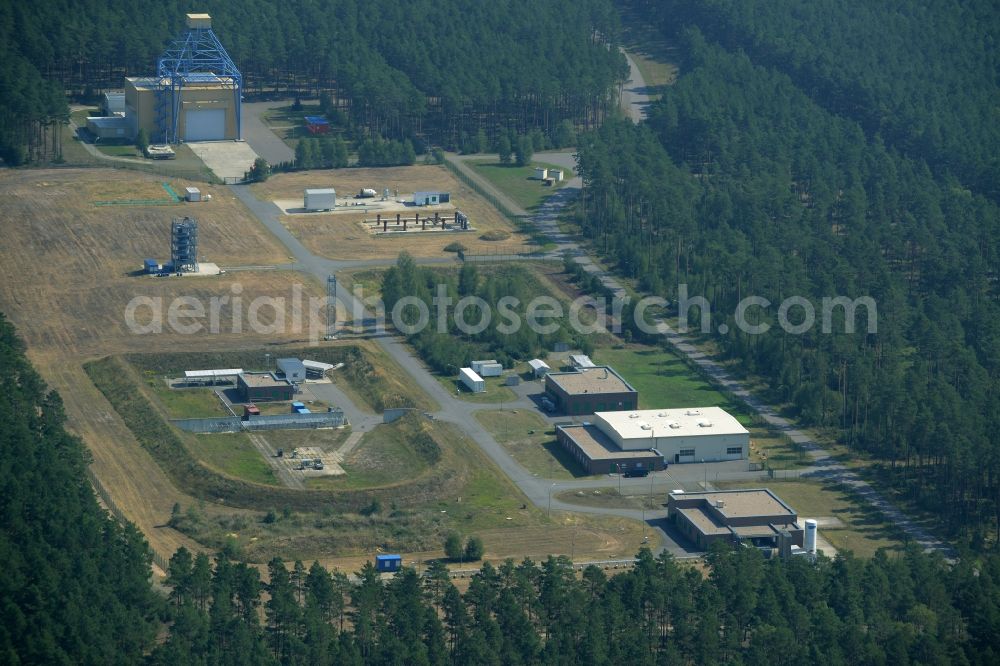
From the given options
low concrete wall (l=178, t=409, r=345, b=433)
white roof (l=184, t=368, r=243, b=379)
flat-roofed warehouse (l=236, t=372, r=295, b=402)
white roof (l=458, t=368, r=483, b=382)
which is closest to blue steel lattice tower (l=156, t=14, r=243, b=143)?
white roof (l=184, t=368, r=243, b=379)

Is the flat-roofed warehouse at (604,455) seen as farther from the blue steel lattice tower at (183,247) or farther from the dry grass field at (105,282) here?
the blue steel lattice tower at (183,247)

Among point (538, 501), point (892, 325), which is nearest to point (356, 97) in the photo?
point (892, 325)

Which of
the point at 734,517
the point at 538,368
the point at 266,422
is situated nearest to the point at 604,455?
the point at 734,517

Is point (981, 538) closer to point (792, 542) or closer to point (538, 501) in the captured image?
point (792, 542)

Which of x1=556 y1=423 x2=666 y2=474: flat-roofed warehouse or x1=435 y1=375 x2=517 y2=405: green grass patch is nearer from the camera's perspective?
x1=556 y1=423 x2=666 y2=474: flat-roofed warehouse

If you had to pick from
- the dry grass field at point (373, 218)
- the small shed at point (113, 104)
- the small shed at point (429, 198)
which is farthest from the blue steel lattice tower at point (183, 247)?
the small shed at point (113, 104)

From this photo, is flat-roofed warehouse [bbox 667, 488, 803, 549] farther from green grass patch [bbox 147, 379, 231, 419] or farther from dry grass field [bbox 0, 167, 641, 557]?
green grass patch [bbox 147, 379, 231, 419]
